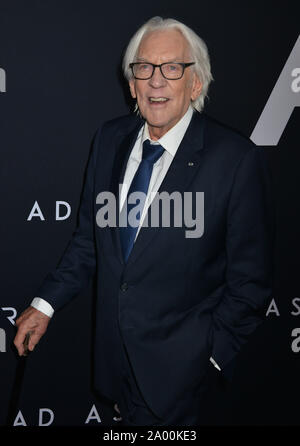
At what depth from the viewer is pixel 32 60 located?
2045 mm

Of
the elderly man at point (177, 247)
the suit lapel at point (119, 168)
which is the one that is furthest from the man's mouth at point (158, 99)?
the suit lapel at point (119, 168)

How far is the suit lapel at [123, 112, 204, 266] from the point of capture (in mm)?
1746

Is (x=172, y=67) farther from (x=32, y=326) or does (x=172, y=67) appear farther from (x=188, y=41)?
(x=32, y=326)

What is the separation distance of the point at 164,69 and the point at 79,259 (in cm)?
76

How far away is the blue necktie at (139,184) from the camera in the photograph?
1810 mm

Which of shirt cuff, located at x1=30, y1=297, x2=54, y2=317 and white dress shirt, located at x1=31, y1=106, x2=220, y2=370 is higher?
white dress shirt, located at x1=31, y1=106, x2=220, y2=370

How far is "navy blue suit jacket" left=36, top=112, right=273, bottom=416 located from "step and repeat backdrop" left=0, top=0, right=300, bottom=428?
1.17 feet

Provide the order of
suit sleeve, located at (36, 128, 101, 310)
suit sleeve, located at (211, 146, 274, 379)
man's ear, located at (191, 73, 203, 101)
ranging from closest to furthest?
1. suit sleeve, located at (211, 146, 274, 379)
2. man's ear, located at (191, 73, 203, 101)
3. suit sleeve, located at (36, 128, 101, 310)

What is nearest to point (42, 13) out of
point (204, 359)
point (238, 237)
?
point (238, 237)

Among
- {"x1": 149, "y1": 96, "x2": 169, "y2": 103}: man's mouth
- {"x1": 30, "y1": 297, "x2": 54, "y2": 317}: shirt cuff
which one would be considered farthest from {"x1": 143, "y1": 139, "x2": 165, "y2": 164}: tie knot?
{"x1": 30, "y1": 297, "x2": 54, "y2": 317}: shirt cuff

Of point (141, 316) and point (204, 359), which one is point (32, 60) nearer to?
point (141, 316)

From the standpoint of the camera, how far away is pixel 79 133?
214 centimetres

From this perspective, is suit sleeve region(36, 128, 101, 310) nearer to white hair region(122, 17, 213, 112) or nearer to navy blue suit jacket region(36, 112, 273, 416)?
navy blue suit jacket region(36, 112, 273, 416)
